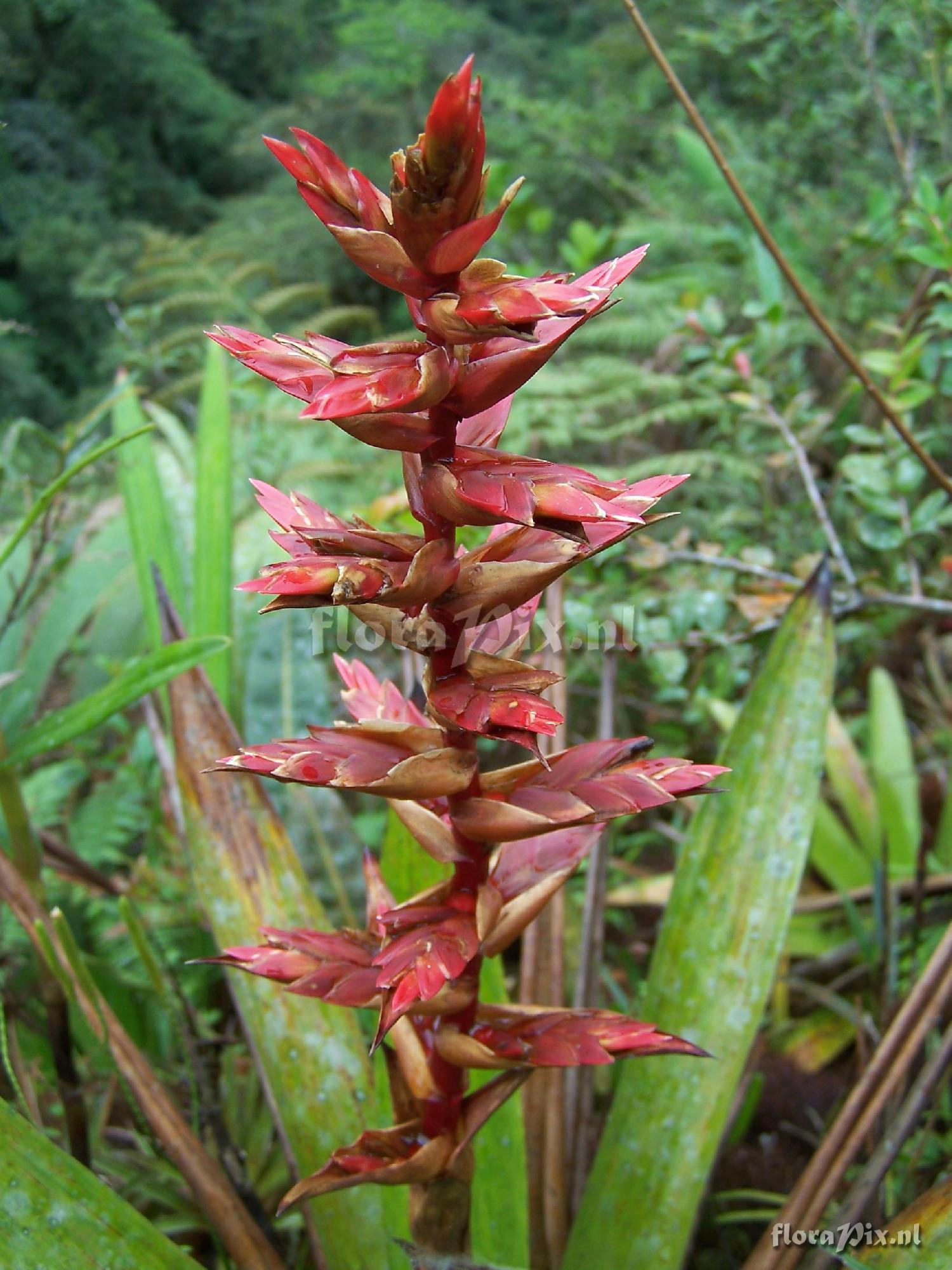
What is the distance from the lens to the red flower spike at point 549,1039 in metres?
0.48

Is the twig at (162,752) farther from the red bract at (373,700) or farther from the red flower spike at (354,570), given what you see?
the red flower spike at (354,570)

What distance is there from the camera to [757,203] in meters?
2.47

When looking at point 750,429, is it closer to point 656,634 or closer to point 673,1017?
point 656,634

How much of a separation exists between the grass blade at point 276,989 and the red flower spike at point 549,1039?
0.24 m

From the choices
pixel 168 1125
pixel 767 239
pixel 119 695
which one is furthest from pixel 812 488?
pixel 168 1125

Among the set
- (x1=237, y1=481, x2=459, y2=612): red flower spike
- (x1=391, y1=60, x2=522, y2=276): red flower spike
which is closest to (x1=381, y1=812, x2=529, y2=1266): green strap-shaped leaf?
(x1=237, y1=481, x2=459, y2=612): red flower spike

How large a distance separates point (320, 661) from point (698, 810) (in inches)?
31.0

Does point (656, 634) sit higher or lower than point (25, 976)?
higher

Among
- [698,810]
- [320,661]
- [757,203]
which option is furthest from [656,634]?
[757,203]

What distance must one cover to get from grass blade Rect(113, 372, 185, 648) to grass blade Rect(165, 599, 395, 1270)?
8.6 inches

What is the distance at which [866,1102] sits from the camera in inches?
25.4

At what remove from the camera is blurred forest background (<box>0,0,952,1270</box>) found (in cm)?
99

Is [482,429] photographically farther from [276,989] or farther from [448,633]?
[276,989]

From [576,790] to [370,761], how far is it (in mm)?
113
